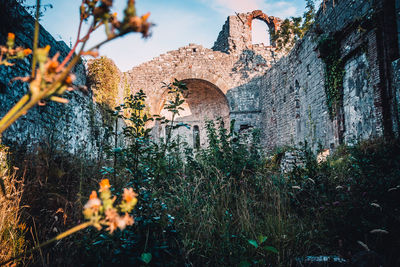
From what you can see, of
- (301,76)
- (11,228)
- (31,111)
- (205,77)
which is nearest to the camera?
(11,228)

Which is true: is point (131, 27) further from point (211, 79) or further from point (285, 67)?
point (211, 79)

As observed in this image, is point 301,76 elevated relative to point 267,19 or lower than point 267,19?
lower

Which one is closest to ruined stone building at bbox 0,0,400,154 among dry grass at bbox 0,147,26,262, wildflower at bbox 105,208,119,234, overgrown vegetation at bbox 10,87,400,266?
overgrown vegetation at bbox 10,87,400,266

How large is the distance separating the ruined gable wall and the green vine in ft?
0.50

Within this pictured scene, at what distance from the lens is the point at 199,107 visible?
1533 centimetres

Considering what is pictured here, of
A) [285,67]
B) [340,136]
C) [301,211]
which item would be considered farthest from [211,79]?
[301,211]

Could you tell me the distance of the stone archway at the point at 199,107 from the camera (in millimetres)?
13407

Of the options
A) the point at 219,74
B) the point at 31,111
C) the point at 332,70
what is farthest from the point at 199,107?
the point at 31,111

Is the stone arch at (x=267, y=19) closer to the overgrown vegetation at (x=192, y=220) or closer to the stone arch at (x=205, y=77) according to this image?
the stone arch at (x=205, y=77)

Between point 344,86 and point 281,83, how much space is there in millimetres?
4272

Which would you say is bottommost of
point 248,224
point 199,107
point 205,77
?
point 248,224

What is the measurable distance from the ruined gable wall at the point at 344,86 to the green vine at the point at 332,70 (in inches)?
6.0

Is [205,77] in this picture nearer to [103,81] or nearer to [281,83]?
[281,83]

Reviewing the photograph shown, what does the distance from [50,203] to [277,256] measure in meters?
2.17
